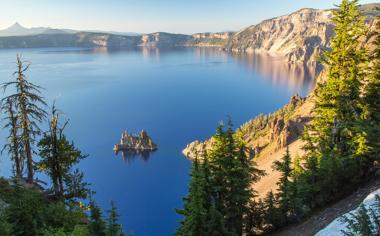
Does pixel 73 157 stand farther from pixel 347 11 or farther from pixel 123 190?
pixel 123 190

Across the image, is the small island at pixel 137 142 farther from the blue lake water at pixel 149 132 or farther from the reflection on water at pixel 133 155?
the blue lake water at pixel 149 132

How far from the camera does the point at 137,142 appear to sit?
128 meters

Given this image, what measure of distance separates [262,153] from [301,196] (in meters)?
89.9

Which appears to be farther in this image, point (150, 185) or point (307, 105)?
point (307, 105)

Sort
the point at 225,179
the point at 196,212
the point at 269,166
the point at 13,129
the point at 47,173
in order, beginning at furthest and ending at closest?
the point at 269,166 < the point at 13,129 < the point at 47,173 < the point at 225,179 < the point at 196,212

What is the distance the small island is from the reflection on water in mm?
1028

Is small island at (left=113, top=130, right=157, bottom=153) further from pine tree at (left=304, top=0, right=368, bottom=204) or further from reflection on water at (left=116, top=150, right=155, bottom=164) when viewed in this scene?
pine tree at (left=304, top=0, right=368, bottom=204)

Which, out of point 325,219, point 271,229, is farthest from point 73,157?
point 325,219

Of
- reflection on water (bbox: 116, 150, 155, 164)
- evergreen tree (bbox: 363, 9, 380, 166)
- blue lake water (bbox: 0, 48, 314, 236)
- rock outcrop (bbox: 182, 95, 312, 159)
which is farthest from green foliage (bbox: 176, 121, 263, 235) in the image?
reflection on water (bbox: 116, 150, 155, 164)

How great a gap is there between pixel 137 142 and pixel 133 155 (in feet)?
18.2

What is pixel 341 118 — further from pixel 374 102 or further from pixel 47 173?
pixel 47 173

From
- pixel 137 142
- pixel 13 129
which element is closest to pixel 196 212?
pixel 13 129

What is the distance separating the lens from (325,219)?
21062 mm

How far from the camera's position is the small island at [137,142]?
12743cm
